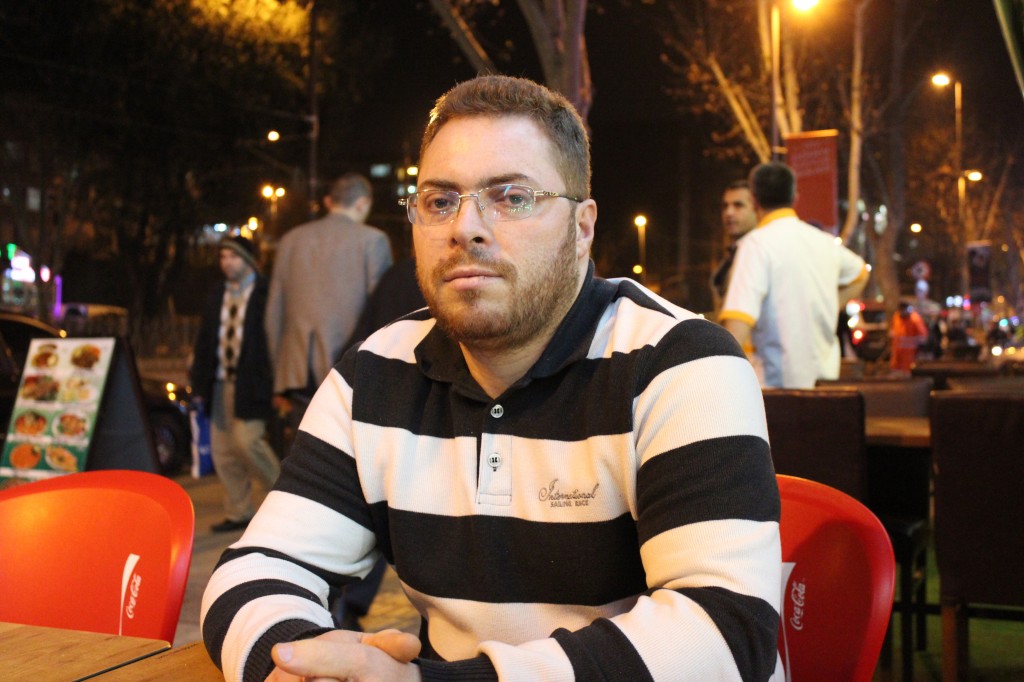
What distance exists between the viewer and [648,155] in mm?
40656

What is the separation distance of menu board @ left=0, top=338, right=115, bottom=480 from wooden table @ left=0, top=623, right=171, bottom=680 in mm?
4230

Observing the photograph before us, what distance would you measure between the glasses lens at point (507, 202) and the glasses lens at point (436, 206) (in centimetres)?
6

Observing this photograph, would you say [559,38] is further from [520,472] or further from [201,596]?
[520,472]

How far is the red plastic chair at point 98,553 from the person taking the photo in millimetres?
2080

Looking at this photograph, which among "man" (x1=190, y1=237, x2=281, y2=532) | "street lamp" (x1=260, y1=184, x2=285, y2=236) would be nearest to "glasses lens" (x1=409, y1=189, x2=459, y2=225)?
"man" (x1=190, y1=237, x2=281, y2=532)

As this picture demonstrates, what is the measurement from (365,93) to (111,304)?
1388cm

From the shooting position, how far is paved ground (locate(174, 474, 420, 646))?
485 cm

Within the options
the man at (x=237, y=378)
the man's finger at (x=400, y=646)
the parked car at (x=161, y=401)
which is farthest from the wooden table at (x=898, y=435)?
the parked car at (x=161, y=401)

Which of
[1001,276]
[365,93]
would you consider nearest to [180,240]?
[365,93]

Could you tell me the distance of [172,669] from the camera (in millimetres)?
1476

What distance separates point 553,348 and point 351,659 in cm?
66

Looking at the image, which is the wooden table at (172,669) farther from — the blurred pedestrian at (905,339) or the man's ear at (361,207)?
the blurred pedestrian at (905,339)

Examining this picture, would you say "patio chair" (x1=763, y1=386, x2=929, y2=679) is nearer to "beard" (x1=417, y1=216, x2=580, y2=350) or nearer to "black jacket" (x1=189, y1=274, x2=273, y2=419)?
"beard" (x1=417, y1=216, x2=580, y2=350)

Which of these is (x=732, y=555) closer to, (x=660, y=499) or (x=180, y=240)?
(x=660, y=499)
